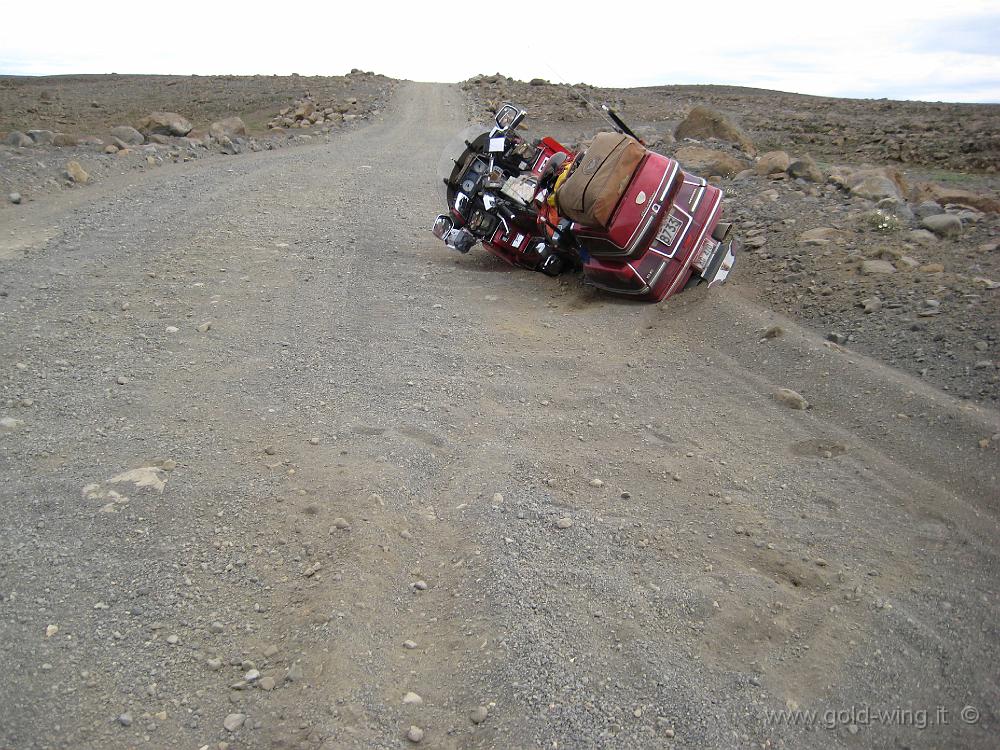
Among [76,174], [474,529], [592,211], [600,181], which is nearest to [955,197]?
[600,181]

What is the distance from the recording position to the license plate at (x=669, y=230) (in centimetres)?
794

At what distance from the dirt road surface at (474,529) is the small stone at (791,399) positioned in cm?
12

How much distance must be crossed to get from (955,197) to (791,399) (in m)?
7.53

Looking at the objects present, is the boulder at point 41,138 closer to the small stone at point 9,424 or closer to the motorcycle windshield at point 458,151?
the motorcycle windshield at point 458,151

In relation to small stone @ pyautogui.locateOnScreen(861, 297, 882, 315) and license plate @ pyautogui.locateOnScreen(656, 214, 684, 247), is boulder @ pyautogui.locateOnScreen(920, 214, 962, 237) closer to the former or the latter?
small stone @ pyautogui.locateOnScreen(861, 297, 882, 315)

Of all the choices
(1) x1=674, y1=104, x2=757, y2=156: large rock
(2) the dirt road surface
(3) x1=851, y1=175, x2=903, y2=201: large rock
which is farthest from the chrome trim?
(1) x1=674, y1=104, x2=757, y2=156: large rock

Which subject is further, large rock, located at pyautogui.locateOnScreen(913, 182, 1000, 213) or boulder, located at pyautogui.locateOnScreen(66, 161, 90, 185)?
boulder, located at pyautogui.locateOnScreen(66, 161, 90, 185)

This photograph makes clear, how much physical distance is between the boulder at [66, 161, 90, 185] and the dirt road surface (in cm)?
657

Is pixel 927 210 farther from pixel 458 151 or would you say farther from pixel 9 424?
pixel 9 424

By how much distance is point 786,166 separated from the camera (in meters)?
12.6

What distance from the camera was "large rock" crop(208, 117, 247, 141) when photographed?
21.3 m

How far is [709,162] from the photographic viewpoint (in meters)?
14.1

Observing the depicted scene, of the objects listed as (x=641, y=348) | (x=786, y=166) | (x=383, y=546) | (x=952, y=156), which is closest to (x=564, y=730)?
(x=383, y=546)

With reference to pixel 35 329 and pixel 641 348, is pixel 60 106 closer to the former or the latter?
pixel 35 329
